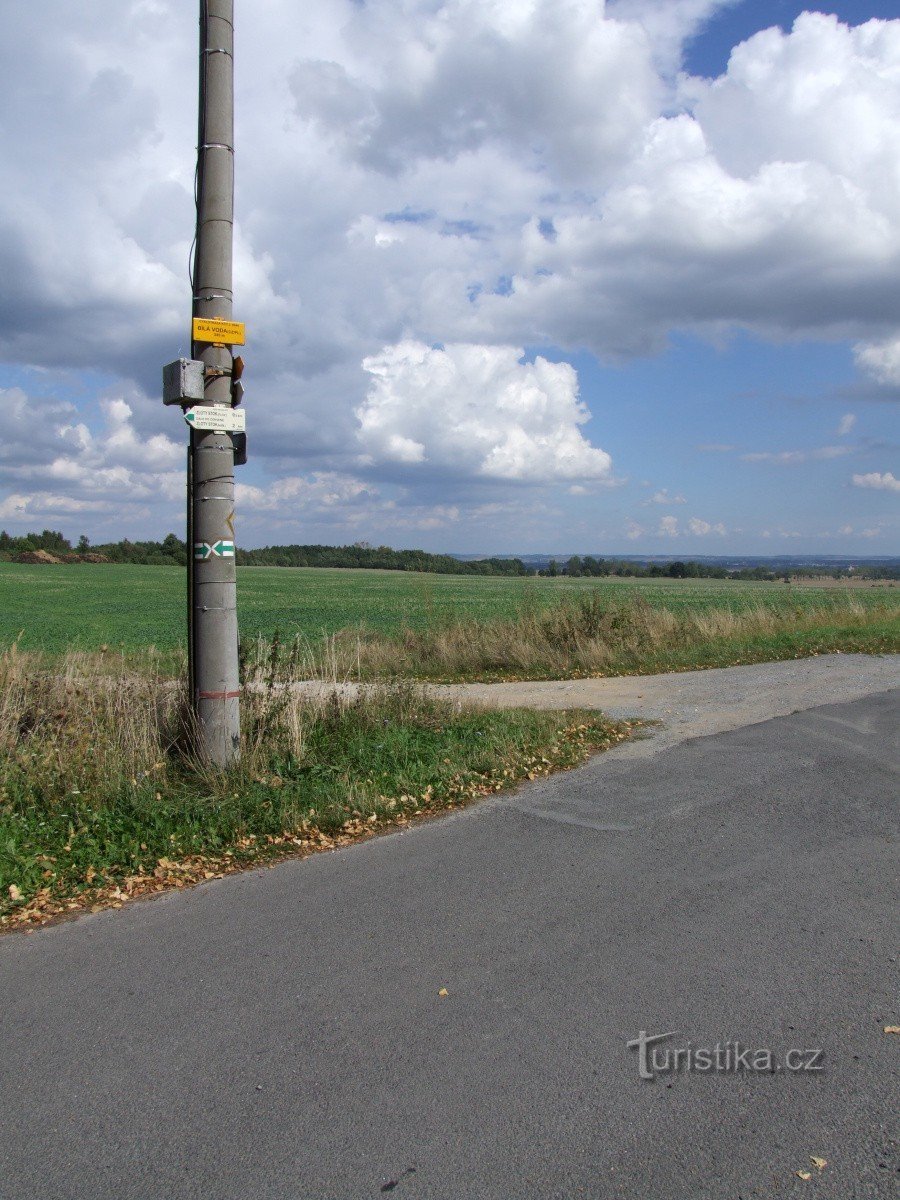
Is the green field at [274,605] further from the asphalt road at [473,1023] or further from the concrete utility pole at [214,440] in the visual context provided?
the asphalt road at [473,1023]

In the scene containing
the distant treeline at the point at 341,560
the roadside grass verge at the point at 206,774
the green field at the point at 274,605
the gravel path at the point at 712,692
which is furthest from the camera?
the distant treeline at the point at 341,560

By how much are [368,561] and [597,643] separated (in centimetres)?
8072

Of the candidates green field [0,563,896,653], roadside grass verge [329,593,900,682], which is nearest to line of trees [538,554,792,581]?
green field [0,563,896,653]

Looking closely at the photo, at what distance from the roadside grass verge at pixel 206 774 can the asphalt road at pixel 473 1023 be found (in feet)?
1.72

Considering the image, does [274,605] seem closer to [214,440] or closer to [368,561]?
[214,440]

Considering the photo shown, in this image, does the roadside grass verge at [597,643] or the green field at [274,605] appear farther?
the green field at [274,605]

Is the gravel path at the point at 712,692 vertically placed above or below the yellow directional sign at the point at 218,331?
below

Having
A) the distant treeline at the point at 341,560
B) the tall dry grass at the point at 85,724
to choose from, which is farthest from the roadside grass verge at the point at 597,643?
the distant treeline at the point at 341,560

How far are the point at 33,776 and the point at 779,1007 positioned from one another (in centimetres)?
547

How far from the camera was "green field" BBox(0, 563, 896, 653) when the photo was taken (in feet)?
71.4

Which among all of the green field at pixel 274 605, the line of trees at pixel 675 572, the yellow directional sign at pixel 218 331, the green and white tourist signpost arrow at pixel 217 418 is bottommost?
the green field at pixel 274 605

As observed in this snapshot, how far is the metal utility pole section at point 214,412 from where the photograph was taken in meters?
6.69

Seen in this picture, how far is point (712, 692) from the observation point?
11914 mm

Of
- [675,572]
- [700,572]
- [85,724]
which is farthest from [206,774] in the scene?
[700,572]
